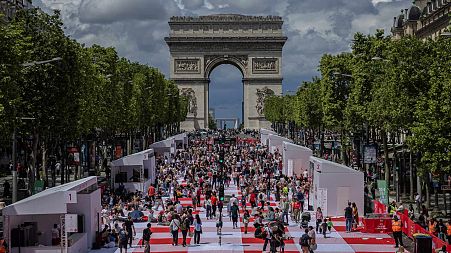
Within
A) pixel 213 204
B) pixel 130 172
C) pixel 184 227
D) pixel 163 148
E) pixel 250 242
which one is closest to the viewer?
pixel 184 227

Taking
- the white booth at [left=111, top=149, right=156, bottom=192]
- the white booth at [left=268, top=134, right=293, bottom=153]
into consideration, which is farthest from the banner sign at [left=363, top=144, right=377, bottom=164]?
the white booth at [left=268, top=134, right=293, bottom=153]

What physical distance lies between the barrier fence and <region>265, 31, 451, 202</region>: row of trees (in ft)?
8.92

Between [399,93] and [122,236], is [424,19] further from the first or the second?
[122,236]

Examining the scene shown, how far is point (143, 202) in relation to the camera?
59.6 m

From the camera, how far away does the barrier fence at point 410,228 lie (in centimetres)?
3744

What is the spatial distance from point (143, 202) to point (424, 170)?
68.1ft

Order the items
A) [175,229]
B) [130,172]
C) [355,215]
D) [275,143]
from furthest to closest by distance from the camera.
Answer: [275,143]
[130,172]
[355,215]
[175,229]

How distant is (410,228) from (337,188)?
7831 mm

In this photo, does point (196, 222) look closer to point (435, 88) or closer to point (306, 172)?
point (435, 88)

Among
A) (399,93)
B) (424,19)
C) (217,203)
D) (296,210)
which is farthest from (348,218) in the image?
(424,19)

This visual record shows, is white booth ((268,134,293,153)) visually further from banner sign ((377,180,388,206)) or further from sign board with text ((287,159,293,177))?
banner sign ((377,180,388,206))

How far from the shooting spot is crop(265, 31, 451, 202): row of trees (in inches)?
1711

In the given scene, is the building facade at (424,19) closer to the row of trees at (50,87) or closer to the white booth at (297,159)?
the white booth at (297,159)

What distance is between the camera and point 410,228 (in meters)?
43.9
